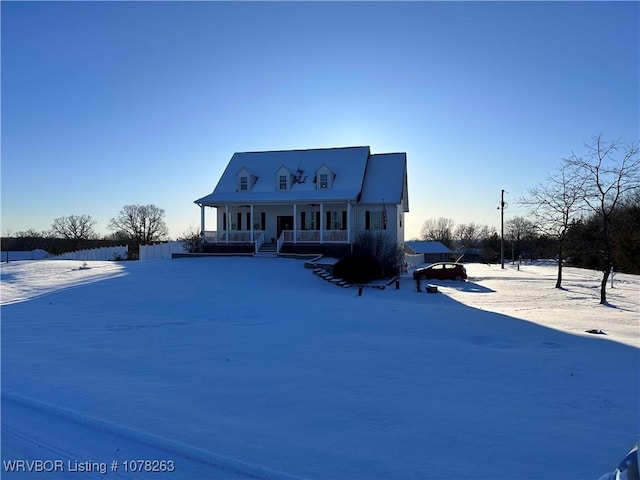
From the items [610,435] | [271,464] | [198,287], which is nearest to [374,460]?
[271,464]

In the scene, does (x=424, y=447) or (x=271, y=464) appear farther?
(x=424, y=447)

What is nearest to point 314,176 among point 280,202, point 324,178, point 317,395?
point 324,178

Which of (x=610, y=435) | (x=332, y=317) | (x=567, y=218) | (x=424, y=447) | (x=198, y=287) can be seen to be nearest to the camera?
(x=424, y=447)

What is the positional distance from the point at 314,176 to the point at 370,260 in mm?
9000

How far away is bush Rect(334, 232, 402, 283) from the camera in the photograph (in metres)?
26.7

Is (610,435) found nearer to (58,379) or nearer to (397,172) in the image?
(58,379)

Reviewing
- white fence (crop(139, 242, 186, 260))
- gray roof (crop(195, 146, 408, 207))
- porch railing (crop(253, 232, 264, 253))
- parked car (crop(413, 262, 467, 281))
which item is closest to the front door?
porch railing (crop(253, 232, 264, 253))

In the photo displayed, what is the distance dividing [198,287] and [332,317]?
8.50 meters

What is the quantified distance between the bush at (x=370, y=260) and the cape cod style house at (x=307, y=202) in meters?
1.29

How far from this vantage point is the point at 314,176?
33.6 meters

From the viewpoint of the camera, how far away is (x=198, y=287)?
19.3 meters

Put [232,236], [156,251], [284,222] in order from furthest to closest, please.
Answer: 1. [156,251]
2. [284,222]
3. [232,236]

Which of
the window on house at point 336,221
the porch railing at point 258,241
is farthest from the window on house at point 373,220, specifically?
the porch railing at point 258,241

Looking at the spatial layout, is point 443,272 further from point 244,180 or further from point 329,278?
point 244,180
